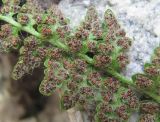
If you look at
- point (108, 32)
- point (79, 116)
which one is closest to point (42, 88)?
point (79, 116)

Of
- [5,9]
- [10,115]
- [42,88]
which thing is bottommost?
[10,115]

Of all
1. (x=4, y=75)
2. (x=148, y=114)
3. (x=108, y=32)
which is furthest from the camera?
(x=4, y=75)

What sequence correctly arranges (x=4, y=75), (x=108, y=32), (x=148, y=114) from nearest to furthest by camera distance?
(x=148, y=114)
(x=108, y=32)
(x=4, y=75)

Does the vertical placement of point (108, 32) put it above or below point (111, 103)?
above

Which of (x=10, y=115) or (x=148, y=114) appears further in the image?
(x=10, y=115)

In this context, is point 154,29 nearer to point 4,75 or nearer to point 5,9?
point 5,9

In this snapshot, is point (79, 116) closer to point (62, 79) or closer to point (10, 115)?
point (62, 79)

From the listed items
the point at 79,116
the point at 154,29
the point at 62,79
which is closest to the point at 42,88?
the point at 62,79

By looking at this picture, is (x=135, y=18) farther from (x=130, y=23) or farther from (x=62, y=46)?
(x=62, y=46)

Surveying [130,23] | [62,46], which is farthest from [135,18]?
[62,46]
